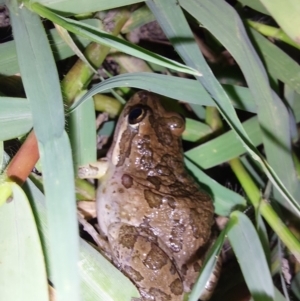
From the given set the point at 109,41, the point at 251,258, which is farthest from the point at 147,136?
the point at 109,41

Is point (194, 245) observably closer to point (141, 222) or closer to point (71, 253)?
point (141, 222)

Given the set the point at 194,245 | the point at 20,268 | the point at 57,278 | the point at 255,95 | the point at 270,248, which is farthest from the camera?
the point at 270,248

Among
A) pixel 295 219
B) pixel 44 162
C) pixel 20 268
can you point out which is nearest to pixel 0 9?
pixel 44 162

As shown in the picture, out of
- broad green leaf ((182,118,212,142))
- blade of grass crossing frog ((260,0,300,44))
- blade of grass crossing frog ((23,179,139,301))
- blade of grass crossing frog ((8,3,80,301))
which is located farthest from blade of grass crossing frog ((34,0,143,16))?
broad green leaf ((182,118,212,142))

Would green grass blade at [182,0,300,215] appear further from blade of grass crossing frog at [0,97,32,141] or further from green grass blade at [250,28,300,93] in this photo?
blade of grass crossing frog at [0,97,32,141]

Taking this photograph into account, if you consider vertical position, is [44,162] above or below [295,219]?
above

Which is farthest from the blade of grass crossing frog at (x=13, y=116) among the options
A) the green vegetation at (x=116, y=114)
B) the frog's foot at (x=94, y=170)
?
the frog's foot at (x=94, y=170)
